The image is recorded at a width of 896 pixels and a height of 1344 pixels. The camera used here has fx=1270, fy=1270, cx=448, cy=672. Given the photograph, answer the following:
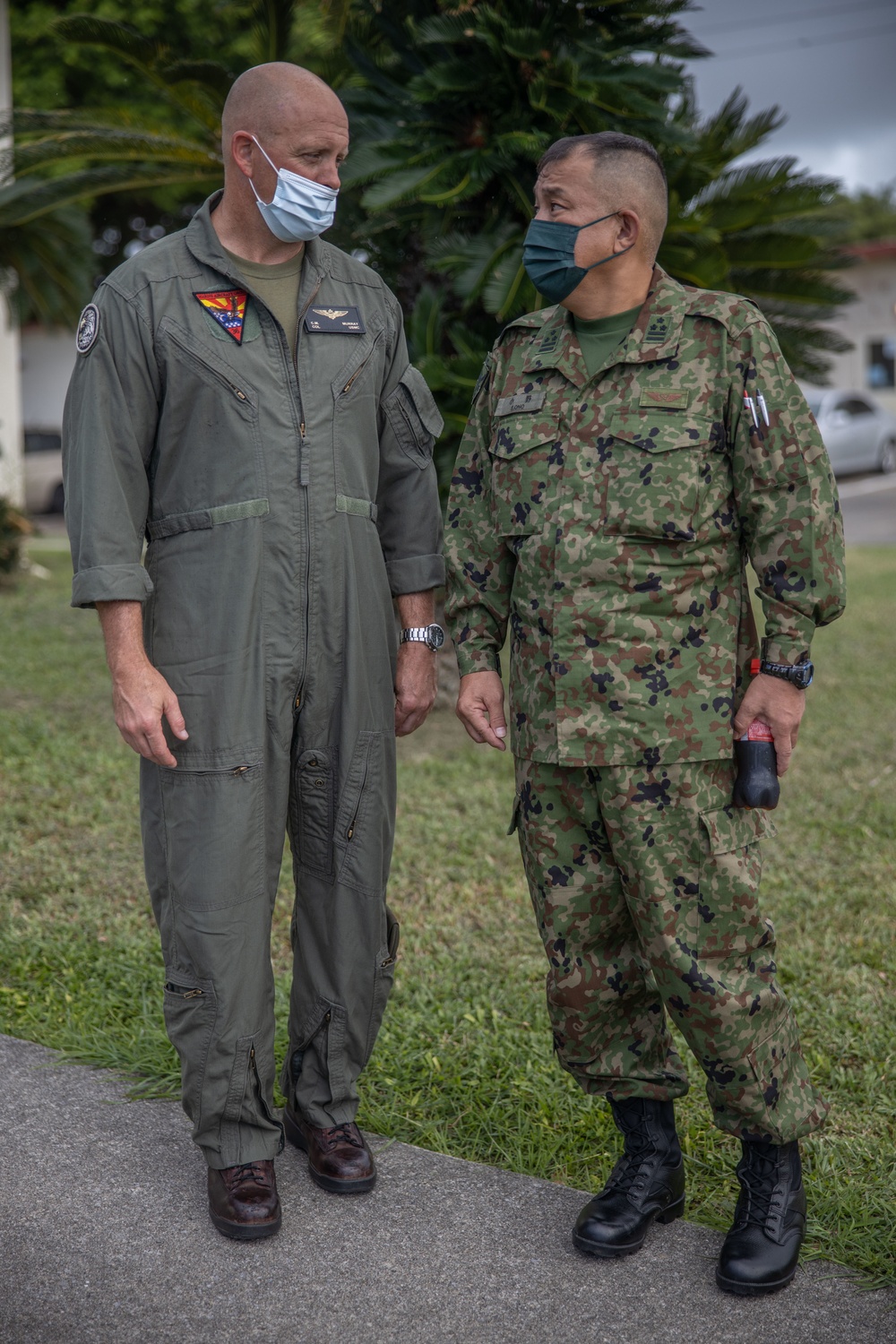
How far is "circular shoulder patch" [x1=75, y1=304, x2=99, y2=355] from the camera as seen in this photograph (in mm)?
2430

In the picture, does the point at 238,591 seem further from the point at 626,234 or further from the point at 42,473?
the point at 42,473

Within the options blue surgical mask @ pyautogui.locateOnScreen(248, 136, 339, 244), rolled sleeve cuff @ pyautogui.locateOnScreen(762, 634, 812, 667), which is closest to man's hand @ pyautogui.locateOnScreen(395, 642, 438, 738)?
rolled sleeve cuff @ pyautogui.locateOnScreen(762, 634, 812, 667)

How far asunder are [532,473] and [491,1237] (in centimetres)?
152

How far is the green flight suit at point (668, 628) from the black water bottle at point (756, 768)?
1.3 inches

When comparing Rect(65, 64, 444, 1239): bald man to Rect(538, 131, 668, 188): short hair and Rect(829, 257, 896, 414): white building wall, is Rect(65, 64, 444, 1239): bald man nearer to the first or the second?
Rect(538, 131, 668, 188): short hair

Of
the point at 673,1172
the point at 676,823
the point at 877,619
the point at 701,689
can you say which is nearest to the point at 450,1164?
the point at 673,1172

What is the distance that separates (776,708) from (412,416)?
3.35 feet

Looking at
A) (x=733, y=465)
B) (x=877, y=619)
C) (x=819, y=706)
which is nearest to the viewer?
(x=733, y=465)

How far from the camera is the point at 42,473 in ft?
65.2

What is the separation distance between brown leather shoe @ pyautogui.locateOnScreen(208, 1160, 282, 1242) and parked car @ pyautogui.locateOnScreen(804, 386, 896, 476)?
1827 cm

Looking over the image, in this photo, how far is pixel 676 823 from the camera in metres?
2.37

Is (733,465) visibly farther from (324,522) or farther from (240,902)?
(240,902)

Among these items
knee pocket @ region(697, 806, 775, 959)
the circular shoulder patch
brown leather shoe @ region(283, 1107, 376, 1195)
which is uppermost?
the circular shoulder patch

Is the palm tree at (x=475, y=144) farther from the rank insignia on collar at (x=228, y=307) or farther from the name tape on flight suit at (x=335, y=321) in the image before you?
the rank insignia on collar at (x=228, y=307)
